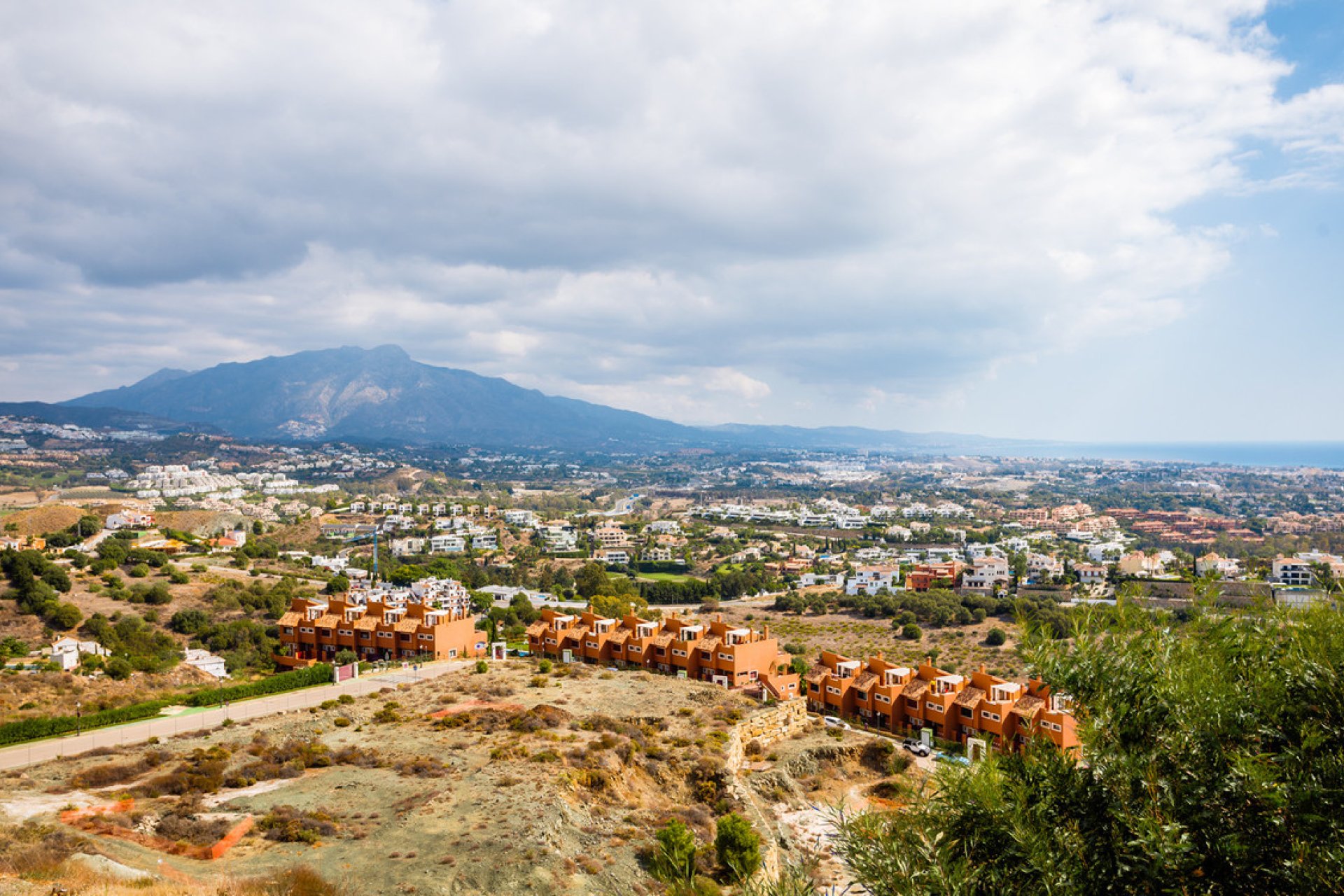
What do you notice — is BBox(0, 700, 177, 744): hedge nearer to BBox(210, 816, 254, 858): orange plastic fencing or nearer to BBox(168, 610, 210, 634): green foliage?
BBox(210, 816, 254, 858): orange plastic fencing

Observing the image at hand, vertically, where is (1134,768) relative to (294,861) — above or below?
above

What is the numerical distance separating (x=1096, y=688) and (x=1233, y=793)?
1.53 metres

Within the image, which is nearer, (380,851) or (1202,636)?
(1202,636)

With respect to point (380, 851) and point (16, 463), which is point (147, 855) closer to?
point (380, 851)

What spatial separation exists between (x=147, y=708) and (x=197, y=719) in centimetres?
189

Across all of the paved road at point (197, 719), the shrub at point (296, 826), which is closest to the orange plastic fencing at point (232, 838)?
the shrub at point (296, 826)

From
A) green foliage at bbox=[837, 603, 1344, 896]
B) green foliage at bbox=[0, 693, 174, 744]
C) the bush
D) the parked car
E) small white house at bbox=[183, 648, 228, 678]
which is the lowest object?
small white house at bbox=[183, 648, 228, 678]

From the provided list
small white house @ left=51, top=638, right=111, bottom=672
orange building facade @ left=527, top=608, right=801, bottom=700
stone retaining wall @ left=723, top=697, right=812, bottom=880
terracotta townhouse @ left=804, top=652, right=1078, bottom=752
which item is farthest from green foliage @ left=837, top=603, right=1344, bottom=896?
small white house @ left=51, top=638, right=111, bottom=672

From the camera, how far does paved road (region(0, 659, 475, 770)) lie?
20906 mm

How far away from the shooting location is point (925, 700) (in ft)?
89.1

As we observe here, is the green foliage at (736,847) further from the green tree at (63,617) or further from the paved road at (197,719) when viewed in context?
the green tree at (63,617)

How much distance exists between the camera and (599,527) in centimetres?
9712

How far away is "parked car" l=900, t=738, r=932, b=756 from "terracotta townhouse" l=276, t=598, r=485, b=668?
18.9 meters

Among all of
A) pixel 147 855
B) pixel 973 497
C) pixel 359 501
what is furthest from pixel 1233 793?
pixel 973 497
